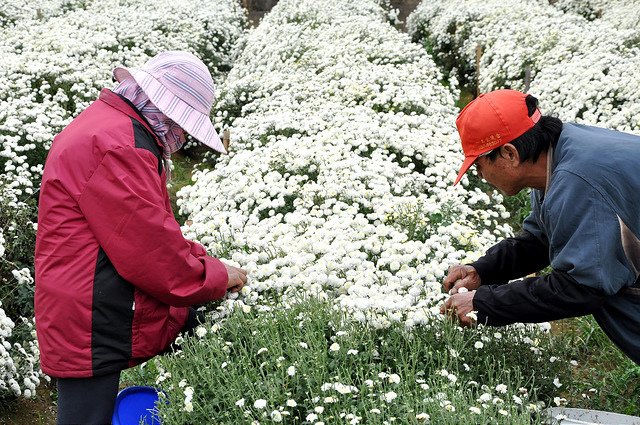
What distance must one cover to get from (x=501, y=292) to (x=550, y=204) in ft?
1.47

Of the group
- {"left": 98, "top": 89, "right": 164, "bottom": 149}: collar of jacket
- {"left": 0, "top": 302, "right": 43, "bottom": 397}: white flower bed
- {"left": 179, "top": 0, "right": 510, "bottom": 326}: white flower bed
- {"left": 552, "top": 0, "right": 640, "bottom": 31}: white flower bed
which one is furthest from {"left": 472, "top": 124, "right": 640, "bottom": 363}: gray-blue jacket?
{"left": 552, "top": 0, "right": 640, "bottom": 31}: white flower bed

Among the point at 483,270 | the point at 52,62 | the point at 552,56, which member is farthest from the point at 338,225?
the point at 552,56

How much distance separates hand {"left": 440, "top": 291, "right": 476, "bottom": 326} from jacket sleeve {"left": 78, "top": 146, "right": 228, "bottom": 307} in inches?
46.2

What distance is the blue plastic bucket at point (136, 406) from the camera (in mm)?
3039

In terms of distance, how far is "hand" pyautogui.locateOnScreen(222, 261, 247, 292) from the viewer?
3.49 metres

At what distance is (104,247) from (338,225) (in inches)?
71.1

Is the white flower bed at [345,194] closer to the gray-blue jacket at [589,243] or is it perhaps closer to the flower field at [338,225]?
the flower field at [338,225]

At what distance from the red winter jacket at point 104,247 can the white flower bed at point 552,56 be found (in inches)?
213

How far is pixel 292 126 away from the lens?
694 cm

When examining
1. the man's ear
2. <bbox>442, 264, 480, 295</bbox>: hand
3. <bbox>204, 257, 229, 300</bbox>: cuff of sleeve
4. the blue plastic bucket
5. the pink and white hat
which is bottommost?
the blue plastic bucket

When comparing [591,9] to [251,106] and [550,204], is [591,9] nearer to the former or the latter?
[251,106]

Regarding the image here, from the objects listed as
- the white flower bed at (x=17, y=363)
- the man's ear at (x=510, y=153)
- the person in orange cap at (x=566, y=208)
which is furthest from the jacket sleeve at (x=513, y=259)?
the white flower bed at (x=17, y=363)

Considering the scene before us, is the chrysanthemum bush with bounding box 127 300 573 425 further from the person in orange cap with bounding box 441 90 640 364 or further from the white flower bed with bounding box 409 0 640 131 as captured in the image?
the white flower bed with bounding box 409 0 640 131

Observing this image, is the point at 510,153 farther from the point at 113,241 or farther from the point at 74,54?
the point at 74,54
